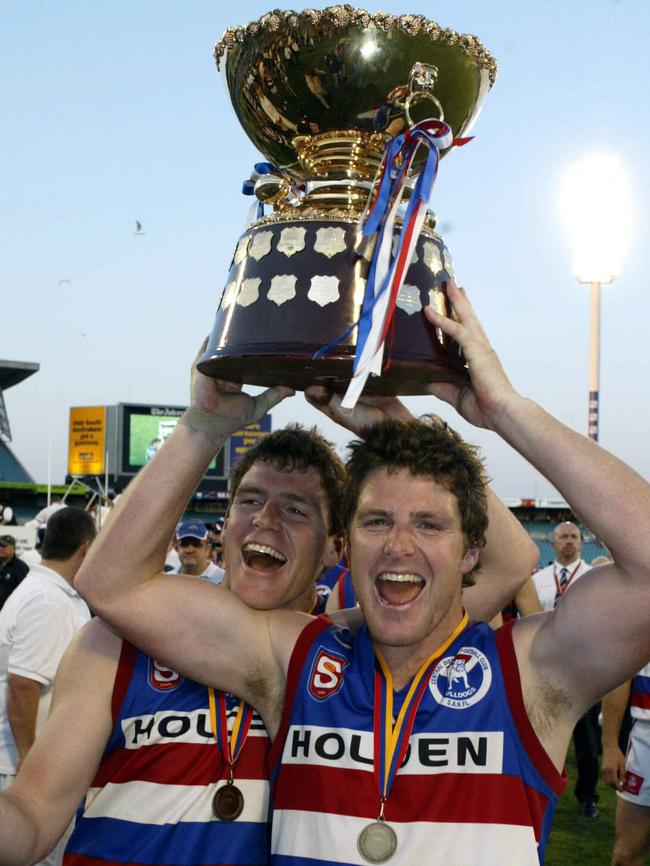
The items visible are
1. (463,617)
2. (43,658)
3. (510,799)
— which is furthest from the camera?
(43,658)

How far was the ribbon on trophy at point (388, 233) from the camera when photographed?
251 centimetres

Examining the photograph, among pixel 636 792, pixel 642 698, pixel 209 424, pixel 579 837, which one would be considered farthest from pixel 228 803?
pixel 579 837

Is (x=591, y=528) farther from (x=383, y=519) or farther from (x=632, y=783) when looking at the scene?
(x=632, y=783)

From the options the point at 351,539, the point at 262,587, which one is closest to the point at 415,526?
the point at 351,539

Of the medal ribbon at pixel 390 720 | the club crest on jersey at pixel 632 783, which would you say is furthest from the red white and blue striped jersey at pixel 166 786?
the club crest on jersey at pixel 632 783

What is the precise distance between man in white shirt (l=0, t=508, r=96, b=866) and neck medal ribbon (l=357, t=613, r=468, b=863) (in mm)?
3009

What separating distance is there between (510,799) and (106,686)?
112 centimetres

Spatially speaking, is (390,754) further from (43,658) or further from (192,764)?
(43,658)

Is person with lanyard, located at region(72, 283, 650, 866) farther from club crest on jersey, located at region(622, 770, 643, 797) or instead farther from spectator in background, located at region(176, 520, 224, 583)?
spectator in background, located at region(176, 520, 224, 583)

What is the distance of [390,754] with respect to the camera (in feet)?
8.34

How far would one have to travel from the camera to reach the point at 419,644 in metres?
2.76

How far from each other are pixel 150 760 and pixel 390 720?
0.66 metres

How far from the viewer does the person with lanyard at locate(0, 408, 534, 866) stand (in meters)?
2.68

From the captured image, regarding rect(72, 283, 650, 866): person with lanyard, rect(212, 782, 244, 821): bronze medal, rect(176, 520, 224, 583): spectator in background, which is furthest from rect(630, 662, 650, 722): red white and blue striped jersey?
rect(176, 520, 224, 583): spectator in background
